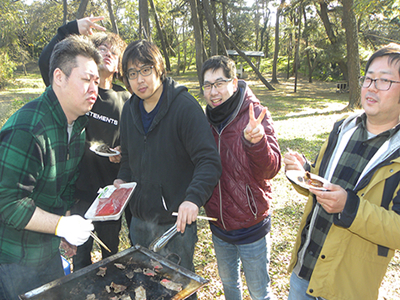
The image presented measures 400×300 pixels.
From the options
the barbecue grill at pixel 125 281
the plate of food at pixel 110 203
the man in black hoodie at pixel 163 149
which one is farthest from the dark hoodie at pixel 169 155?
the barbecue grill at pixel 125 281

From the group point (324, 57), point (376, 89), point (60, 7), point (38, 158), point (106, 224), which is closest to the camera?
point (376, 89)

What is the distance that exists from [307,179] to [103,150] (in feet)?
5.95

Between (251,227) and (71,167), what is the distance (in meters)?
1.48

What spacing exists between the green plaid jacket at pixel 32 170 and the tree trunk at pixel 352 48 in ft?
42.1

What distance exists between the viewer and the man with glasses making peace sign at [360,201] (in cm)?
149

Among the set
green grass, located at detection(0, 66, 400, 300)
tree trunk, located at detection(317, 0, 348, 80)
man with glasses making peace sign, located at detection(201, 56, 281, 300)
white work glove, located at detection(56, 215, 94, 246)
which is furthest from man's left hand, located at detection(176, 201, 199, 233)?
tree trunk, located at detection(317, 0, 348, 80)

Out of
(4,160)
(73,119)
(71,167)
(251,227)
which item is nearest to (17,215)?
(4,160)

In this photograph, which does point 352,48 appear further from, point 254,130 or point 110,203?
point 110,203

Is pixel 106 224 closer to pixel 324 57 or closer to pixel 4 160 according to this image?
pixel 4 160

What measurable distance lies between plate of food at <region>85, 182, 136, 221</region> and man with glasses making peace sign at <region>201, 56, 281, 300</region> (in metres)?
0.68

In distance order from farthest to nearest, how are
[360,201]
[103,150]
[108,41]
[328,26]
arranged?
1. [328,26]
2. [108,41]
3. [103,150]
4. [360,201]

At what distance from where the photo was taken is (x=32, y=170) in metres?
1.73

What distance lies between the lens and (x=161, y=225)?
228 centimetres

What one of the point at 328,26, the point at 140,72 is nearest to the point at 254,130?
the point at 140,72
